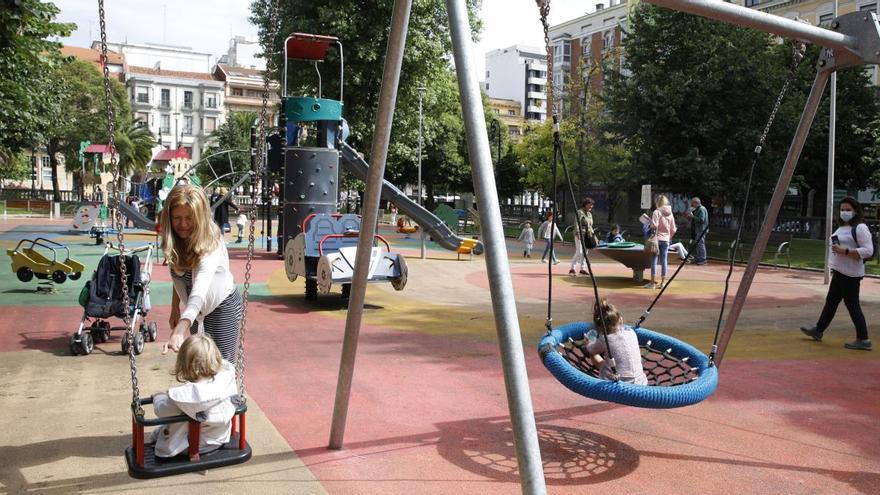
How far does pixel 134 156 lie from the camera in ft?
252

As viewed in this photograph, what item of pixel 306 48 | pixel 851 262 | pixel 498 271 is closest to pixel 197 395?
pixel 498 271

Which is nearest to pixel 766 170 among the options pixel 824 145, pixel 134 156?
pixel 824 145

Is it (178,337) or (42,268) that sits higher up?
(178,337)

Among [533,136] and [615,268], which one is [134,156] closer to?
[533,136]

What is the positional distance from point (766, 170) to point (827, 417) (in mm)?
24873

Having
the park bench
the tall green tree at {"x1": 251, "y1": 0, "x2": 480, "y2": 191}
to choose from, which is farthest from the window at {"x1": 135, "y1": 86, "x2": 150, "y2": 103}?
the park bench

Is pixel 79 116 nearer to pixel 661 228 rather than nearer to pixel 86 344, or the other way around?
pixel 661 228

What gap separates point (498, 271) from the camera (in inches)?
117

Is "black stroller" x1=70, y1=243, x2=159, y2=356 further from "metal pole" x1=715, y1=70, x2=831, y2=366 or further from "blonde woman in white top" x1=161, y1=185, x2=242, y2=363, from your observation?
"metal pole" x1=715, y1=70, x2=831, y2=366

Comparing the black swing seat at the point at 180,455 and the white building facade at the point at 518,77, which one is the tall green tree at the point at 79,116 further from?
the black swing seat at the point at 180,455

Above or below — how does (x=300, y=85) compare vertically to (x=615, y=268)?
above

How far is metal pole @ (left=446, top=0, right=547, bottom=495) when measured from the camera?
2.82 metres

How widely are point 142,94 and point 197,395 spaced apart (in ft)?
345

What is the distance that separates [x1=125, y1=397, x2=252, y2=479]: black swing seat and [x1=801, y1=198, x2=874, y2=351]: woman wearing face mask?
7.27 m
